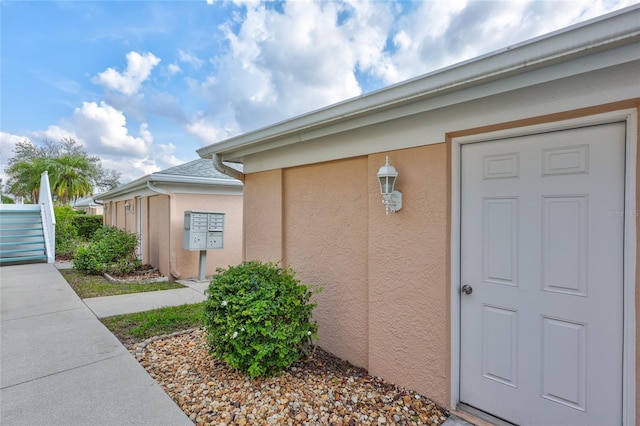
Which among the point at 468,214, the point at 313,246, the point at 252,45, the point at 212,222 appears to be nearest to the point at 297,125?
the point at 313,246

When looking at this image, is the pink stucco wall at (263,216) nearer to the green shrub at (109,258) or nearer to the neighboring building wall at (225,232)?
the neighboring building wall at (225,232)

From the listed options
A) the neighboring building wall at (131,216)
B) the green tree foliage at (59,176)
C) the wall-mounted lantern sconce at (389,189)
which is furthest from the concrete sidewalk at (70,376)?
the green tree foliage at (59,176)

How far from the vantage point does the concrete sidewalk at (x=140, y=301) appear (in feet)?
17.6

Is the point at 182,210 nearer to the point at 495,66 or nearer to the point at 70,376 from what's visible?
the point at 70,376

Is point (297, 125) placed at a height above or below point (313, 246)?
above

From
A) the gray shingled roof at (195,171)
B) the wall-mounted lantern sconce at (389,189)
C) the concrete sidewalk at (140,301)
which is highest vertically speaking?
the gray shingled roof at (195,171)

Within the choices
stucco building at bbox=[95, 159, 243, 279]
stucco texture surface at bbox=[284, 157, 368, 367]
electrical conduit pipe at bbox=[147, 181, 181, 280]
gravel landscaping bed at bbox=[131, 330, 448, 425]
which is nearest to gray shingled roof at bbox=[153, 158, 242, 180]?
stucco building at bbox=[95, 159, 243, 279]

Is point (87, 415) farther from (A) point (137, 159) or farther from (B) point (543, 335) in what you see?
(A) point (137, 159)

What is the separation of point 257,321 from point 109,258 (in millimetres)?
7832

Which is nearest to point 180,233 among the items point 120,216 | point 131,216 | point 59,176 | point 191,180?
point 191,180

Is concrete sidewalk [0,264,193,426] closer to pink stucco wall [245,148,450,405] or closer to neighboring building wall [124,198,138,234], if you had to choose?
pink stucco wall [245,148,450,405]

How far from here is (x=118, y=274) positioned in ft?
28.2

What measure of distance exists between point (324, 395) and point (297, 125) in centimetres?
276

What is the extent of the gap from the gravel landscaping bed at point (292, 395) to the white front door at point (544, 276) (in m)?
0.64
